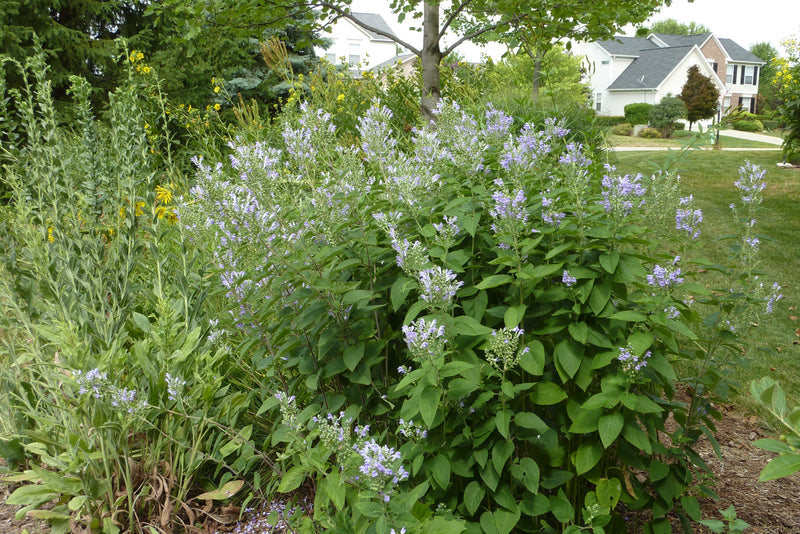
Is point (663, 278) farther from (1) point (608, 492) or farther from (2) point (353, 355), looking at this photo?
(2) point (353, 355)

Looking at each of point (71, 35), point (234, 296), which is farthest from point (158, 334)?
point (71, 35)

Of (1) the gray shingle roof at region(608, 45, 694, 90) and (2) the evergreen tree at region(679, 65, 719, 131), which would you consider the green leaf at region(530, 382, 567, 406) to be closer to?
(2) the evergreen tree at region(679, 65, 719, 131)

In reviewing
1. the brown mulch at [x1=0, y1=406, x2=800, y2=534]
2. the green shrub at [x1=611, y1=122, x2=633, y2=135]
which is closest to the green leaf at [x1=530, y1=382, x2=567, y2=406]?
the brown mulch at [x1=0, y1=406, x2=800, y2=534]

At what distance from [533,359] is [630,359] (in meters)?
0.34

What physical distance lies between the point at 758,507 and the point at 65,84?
45.3ft

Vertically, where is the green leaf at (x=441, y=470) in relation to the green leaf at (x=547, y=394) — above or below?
below

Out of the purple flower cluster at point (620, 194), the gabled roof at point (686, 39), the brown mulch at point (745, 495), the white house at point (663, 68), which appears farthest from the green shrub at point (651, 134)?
the purple flower cluster at point (620, 194)

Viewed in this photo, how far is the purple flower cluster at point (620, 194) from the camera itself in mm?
2072

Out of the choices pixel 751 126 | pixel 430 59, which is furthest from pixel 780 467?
pixel 751 126

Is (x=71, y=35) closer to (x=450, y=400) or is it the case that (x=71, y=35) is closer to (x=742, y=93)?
(x=450, y=400)

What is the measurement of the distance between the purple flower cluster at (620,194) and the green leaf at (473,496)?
113 cm

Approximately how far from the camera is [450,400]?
211 centimetres

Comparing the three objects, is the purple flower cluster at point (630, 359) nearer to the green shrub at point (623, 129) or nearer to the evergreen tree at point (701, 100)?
the evergreen tree at point (701, 100)

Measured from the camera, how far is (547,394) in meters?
2.11
